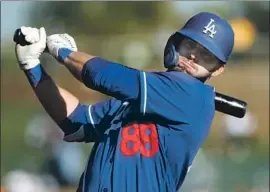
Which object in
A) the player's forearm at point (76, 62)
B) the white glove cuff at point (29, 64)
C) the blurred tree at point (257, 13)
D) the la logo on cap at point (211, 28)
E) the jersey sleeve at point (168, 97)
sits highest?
the la logo on cap at point (211, 28)

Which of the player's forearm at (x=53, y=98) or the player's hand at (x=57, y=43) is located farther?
the player's forearm at (x=53, y=98)

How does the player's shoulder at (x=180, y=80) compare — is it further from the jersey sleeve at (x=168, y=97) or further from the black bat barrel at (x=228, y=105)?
the black bat barrel at (x=228, y=105)

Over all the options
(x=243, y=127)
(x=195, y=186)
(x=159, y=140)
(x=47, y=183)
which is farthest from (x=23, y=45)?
(x=243, y=127)

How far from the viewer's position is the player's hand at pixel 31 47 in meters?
4.77

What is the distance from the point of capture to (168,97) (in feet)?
15.1

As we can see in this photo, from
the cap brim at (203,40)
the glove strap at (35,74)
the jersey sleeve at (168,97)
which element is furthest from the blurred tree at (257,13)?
the jersey sleeve at (168,97)

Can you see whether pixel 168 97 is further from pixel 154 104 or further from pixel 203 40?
pixel 203 40

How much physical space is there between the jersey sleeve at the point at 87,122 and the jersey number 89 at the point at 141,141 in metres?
0.35

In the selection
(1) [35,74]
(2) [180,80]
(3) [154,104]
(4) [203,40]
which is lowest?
(1) [35,74]

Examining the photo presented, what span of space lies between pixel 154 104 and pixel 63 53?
53cm

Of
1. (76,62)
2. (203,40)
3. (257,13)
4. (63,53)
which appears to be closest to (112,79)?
(76,62)

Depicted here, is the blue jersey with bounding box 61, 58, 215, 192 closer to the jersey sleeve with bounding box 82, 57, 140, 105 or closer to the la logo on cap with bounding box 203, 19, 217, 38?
the jersey sleeve with bounding box 82, 57, 140, 105

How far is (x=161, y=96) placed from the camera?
15.0ft

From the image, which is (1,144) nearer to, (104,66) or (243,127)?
(243,127)
